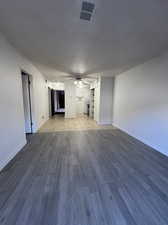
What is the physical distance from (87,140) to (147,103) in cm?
211

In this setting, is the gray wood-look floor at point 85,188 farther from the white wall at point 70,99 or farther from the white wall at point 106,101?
the white wall at point 70,99

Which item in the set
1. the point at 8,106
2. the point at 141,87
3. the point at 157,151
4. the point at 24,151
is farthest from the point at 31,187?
the point at 141,87

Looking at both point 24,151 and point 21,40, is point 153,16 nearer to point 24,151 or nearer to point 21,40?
point 21,40

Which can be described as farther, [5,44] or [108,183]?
[5,44]

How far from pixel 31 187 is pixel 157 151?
2926mm

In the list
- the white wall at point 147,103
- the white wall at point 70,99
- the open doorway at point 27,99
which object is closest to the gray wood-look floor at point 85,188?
the white wall at point 147,103

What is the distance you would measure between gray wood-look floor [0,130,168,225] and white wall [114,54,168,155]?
22.2 inches

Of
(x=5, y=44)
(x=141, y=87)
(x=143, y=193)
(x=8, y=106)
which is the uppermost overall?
(x=5, y=44)

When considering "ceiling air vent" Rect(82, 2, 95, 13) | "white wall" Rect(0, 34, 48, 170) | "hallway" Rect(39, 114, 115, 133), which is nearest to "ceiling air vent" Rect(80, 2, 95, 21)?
"ceiling air vent" Rect(82, 2, 95, 13)

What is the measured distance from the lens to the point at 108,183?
6.11ft

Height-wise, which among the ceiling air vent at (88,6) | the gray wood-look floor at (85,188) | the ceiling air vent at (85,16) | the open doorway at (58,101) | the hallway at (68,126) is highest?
the ceiling air vent at (85,16)

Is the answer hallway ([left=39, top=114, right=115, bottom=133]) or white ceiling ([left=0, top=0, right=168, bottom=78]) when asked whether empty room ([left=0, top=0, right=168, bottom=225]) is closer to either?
white ceiling ([left=0, top=0, right=168, bottom=78])

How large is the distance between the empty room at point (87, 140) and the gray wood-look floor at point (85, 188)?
0.5 inches

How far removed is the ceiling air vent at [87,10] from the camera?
54.0 inches
